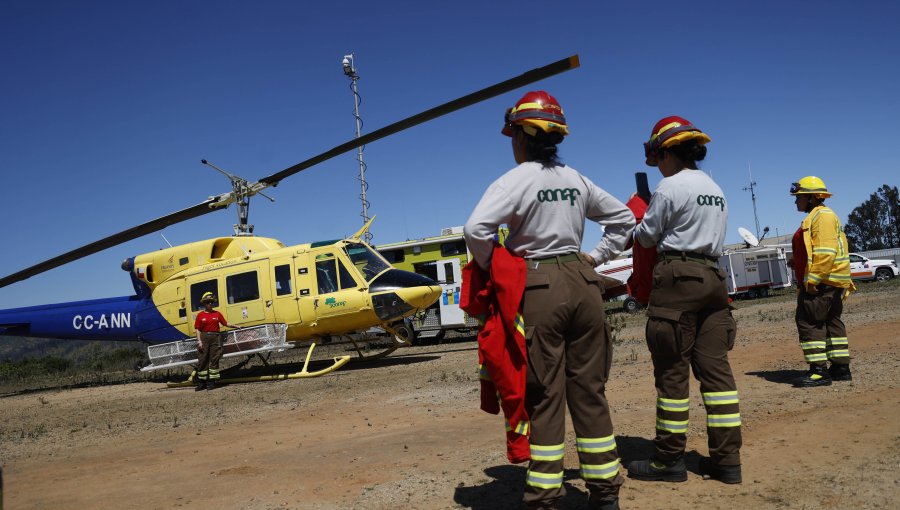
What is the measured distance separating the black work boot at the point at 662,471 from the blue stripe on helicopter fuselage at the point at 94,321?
11367 mm

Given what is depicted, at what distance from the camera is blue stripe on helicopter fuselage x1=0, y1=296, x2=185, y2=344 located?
13.3 meters

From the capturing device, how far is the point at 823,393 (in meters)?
5.76

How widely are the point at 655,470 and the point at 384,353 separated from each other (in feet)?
32.4

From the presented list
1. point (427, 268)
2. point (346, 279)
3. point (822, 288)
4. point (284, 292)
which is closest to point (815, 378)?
point (822, 288)

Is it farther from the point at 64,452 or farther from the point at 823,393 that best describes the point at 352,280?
the point at 823,393

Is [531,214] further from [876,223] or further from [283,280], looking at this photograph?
[876,223]

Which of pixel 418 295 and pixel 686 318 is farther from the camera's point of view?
pixel 418 295

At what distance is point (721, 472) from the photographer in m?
3.62

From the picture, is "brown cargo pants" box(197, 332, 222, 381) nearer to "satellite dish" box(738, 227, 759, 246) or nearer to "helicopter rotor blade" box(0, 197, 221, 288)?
"helicopter rotor blade" box(0, 197, 221, 288)

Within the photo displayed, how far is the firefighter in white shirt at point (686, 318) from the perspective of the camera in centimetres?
370

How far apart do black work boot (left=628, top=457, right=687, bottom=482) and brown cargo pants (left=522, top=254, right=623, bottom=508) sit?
75cm

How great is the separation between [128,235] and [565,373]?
10.5 meters

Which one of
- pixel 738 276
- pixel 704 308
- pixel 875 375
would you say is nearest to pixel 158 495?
pixel 704 308

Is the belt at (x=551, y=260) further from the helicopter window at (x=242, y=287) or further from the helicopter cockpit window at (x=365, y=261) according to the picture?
the helicopter window at (x=242, y=287)
